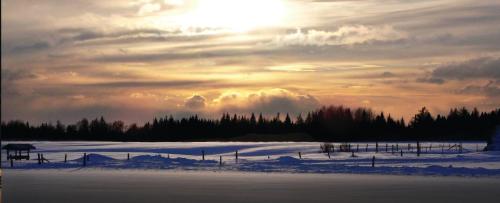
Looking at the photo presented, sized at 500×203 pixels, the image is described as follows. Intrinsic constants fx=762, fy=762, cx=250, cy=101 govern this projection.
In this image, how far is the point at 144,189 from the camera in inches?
1444

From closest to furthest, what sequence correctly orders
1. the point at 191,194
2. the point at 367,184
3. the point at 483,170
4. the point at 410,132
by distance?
the point at 191,194 < the point at 367,184 < the point at 483,170 < the point at 410,132

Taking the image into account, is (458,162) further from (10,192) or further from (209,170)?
(10,192)

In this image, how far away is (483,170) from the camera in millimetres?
53219

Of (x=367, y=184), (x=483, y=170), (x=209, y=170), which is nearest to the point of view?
(x=367, y=184)

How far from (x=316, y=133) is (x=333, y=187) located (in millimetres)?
140528

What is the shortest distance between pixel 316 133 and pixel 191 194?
479ft

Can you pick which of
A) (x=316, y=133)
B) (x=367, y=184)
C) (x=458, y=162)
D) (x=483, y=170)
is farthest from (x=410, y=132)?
(x=367, y=184)

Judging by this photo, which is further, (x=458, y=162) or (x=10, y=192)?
(x=458, y=162)

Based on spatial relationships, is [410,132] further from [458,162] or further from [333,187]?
[333,187]

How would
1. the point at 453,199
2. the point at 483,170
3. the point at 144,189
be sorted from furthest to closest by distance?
the point at 483,170, the point at 144,189, the point at 453,199

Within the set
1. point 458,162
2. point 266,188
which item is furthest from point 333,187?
point 458,162

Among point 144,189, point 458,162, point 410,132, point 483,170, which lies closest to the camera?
point 144,189

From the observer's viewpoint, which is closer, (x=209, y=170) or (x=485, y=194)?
(x=485, y=194)

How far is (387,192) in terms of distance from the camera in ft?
114
